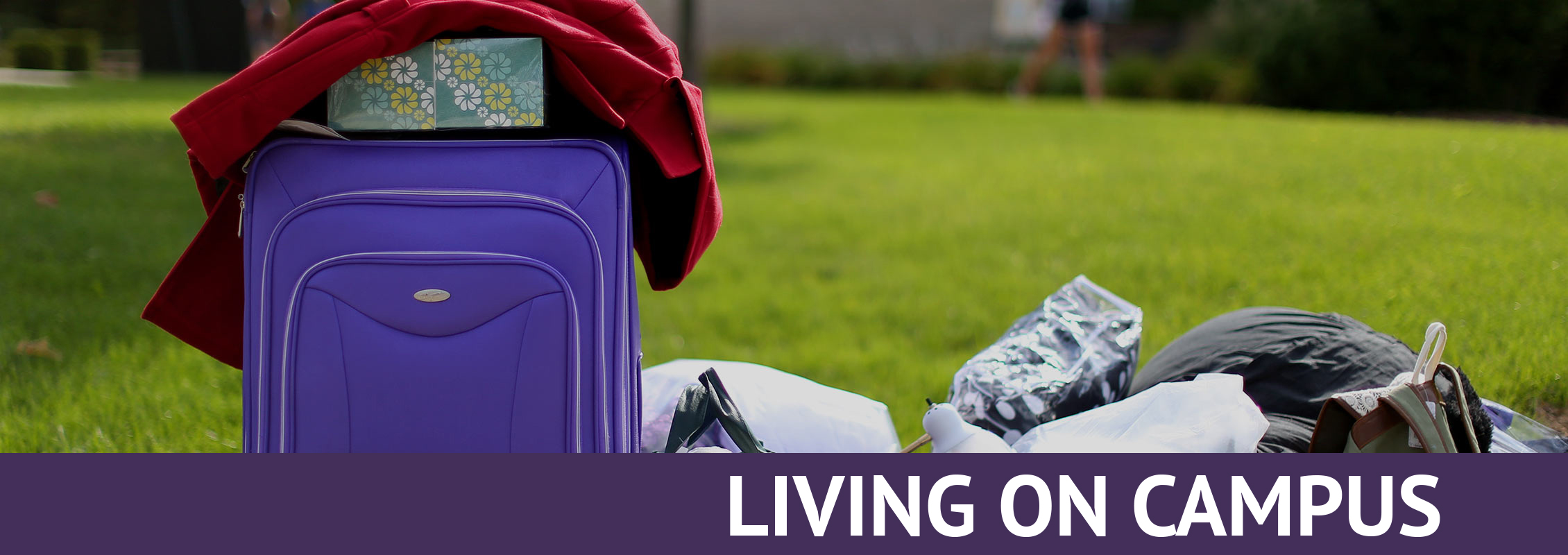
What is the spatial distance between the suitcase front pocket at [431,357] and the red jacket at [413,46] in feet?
0.91

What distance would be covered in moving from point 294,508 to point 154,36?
14733 mm

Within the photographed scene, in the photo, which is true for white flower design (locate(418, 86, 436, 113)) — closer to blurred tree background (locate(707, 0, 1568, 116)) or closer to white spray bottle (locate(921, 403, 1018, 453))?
white spray bottle (locate(921, 403, 1018, 453))

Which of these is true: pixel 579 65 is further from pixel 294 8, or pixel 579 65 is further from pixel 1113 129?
pixel 294 8

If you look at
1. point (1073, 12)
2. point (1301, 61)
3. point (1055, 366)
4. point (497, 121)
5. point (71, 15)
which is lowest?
point (71, 15)

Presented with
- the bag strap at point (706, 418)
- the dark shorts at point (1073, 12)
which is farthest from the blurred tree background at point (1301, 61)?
the bag strap at point (706, 418)

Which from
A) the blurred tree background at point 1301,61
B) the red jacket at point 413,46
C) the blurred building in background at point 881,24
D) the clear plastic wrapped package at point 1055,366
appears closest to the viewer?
the red jacket at point 413,46

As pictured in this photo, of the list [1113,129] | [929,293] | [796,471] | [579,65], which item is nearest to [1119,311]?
[796,471]

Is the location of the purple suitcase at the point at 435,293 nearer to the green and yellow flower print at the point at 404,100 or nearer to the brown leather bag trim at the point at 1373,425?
the green and yellow flower print at the point at 404,100

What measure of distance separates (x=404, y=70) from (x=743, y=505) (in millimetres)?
Result: 933

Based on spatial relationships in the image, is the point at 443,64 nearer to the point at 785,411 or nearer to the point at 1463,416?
the point at 785,411

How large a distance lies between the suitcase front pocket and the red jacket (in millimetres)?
276

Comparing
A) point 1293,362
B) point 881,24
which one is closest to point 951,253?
point 1293,362

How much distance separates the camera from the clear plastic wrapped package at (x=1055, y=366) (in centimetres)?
238

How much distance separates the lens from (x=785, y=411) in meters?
2.38
